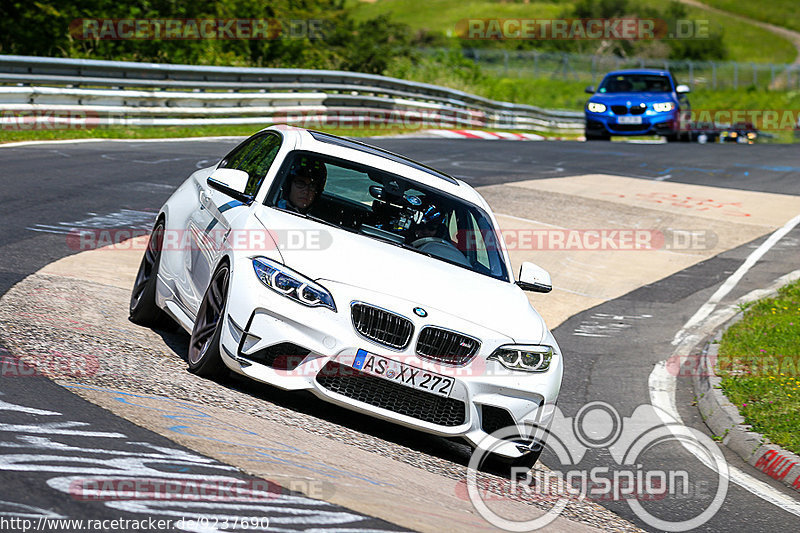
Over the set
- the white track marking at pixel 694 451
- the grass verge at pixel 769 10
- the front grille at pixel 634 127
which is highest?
the grass verge at pixel 769 10

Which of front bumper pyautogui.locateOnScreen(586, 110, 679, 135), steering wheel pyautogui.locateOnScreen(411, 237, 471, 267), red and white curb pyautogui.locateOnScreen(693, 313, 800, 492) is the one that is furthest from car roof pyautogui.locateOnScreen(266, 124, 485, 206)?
front bumper pyautogui.locateOnScreen(586, 110, 679, 135)

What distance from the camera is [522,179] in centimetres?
1912

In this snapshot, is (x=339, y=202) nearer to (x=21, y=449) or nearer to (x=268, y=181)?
(x=268, y=181)

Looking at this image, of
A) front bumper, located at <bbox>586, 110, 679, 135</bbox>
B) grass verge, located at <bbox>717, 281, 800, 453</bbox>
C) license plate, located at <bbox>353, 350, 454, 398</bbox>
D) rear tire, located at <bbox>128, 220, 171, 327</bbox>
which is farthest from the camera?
front bumper, located at <bbox>586, 110, 679, 135</bbox>

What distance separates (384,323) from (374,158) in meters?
1.97

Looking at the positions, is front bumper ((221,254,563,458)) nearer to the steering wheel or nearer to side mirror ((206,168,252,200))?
side mirror ((206,168,252,200))

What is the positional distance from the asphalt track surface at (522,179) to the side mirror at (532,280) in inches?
47.8

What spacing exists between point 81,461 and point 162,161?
490 inches

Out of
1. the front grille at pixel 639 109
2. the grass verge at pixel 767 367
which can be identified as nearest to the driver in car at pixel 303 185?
the grass verge at pixel 767 367

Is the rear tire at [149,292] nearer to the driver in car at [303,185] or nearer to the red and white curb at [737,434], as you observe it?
the driver in car at [303,185]

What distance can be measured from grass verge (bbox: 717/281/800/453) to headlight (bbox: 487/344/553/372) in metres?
2.11

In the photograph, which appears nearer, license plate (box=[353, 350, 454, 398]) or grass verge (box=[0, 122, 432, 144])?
license plate (box=[353, 350, 454, 398])

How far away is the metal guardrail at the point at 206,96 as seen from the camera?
18688 millimetres

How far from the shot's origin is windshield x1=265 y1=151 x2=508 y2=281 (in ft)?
22.9
